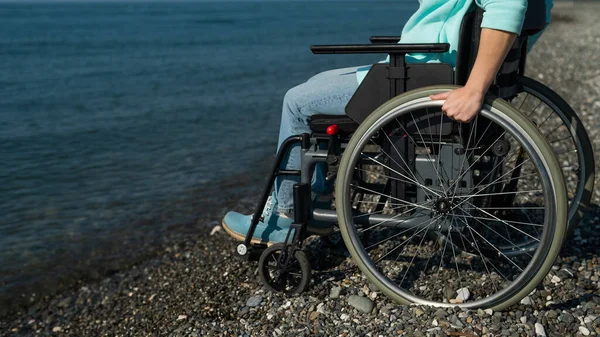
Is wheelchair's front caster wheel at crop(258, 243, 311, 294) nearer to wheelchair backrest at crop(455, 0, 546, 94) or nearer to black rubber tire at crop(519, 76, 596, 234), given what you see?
wheelchair backrest at crop(455, 0, 546, 94)

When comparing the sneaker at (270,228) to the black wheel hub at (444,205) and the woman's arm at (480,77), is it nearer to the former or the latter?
the black wheel hub at (444,205)

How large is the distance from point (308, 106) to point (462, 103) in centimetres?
94

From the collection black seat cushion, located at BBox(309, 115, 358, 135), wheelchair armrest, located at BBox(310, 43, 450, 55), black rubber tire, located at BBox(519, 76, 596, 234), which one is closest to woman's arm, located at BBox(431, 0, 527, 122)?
wheelchair armrest, located at BBox(310, 43, 450, 55)

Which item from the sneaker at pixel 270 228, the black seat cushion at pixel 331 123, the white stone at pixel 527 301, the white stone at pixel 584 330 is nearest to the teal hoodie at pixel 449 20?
the black seat cushion at pixel 331 123

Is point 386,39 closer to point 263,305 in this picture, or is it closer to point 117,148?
point 263,305

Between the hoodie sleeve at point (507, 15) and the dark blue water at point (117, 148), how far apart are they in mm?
4605

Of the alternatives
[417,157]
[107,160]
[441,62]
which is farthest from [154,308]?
[107,160]

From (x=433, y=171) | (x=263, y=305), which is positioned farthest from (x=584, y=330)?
(x=263, y=305)

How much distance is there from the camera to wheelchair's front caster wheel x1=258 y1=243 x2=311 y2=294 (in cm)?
396

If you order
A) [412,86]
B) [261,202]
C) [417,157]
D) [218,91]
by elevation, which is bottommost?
[218,91]

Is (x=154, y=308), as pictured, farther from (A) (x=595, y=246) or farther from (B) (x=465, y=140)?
(A) (x=595, y=246)

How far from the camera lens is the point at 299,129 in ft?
12.8

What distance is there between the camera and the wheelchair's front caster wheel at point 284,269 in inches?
156

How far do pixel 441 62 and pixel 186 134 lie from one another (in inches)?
347
